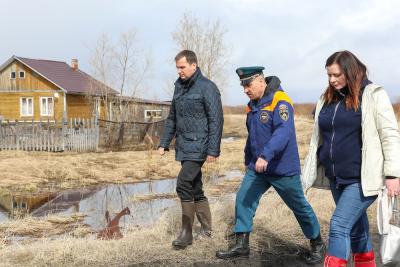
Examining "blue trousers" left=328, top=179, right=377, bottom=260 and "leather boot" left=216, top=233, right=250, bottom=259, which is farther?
"leather boot" left=216, top=233, right=250, bottom=259

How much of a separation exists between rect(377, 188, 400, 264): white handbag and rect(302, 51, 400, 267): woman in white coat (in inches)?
3.2

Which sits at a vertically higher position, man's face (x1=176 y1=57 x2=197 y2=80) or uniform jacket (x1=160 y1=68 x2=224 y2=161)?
man's face (x1=176 y1=57 x2=197 y2=80)

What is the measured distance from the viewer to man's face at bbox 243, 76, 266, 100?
438cm

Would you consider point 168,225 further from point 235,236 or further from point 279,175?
point 279,175

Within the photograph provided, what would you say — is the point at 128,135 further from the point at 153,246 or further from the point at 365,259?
the point at 365,259

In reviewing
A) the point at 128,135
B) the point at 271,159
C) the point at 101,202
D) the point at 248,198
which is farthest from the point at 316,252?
the point at 128,135

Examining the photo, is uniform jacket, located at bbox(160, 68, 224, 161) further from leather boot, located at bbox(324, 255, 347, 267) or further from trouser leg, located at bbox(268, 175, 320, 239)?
leather boot, located at bbox(324, 255, 347, 267)

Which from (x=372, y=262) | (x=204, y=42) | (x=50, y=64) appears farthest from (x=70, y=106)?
(x=372, y=262)

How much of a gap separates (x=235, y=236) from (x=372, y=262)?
52.7 inches

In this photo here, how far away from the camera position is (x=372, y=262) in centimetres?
392

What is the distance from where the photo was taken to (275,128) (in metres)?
4.26

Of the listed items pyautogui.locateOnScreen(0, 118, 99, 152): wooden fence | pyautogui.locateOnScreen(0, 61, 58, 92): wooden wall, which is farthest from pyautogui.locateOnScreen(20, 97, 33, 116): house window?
pyautogui.locateOnScreen(0, 118, 99, 152): wooden fence

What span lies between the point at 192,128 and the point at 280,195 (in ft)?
3.49

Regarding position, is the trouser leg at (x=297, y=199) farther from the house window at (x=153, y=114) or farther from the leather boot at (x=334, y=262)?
the house window at (x=153, y=114)
